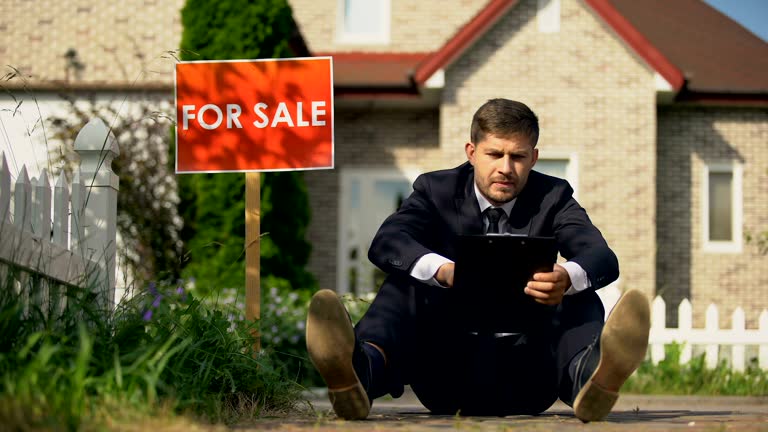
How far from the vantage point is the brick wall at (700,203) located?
1491 cm

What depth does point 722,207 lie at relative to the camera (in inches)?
600

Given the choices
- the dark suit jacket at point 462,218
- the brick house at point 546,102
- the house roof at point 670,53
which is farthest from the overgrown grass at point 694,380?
the dark suit jacket at point 462,218

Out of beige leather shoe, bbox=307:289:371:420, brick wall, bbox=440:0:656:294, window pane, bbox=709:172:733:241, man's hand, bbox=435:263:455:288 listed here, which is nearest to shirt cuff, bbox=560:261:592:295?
man's hand, bbox=435:263:455:288

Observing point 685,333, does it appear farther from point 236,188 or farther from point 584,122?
point 236,188

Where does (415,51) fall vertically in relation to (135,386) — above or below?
above

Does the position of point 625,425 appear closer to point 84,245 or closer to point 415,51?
point 84,245

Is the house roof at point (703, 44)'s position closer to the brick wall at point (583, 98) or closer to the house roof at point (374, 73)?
the brick wall at point (583, 98)

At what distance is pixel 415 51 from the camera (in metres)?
16.6

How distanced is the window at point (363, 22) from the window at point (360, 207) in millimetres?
2494

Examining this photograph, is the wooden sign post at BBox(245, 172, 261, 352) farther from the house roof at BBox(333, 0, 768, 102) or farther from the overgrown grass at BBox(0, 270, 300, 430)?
the house roof at BBox(333, 0, 768, 102)

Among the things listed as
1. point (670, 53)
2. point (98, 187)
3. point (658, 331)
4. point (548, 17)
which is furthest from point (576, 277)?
point (670, 53)

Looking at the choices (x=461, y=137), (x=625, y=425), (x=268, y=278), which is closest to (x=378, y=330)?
(x=625, y=425)

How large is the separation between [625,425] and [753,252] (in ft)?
38.8

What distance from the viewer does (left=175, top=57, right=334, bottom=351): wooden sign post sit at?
18.1 ft
